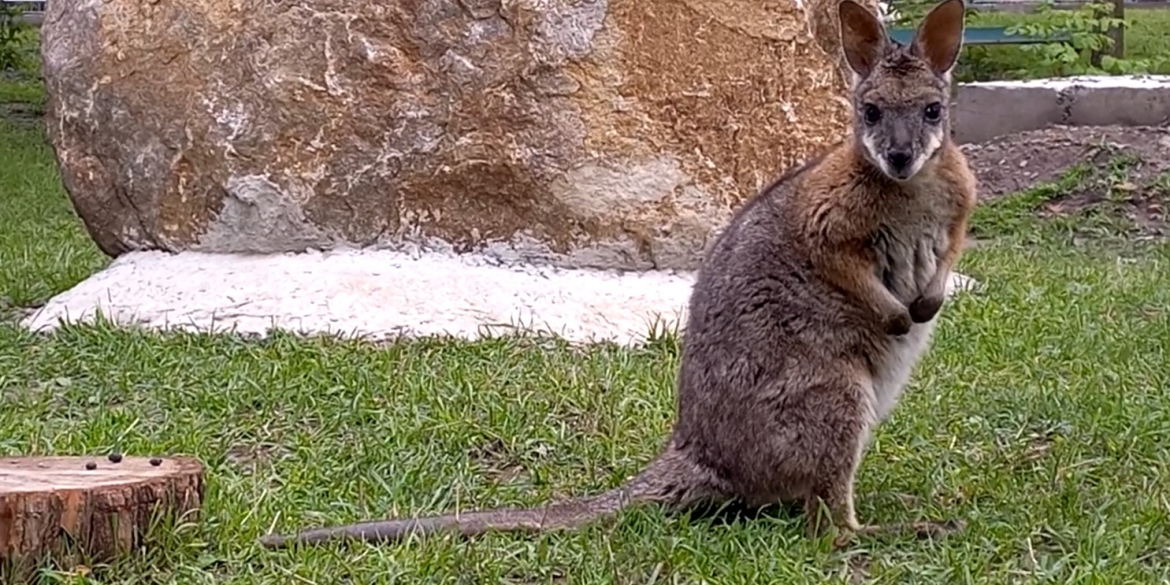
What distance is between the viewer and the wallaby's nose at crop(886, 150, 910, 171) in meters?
3.82

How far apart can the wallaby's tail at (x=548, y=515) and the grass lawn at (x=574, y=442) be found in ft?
0.17

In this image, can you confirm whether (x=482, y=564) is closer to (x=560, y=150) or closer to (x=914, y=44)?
(x=914, y=44)

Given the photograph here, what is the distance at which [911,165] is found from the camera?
3.83 m

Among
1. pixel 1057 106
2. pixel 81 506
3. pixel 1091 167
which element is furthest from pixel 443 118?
pixel 1057 106

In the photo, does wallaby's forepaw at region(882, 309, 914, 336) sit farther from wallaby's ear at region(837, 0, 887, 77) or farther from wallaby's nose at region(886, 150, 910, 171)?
wallaby's ear at region(837, 0, 887, 77)

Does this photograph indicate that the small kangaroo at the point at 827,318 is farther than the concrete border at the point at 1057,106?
No

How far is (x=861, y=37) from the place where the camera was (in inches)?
157

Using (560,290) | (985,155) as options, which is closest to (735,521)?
(560,290)

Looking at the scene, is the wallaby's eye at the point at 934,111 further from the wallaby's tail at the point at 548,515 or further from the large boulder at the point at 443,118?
the large boulder at the point at 443,118

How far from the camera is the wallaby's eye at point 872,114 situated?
3900 mm

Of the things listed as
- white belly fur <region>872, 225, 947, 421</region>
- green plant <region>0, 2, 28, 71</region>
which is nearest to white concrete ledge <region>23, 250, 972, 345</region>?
white belly fur <region>872, 225, 947, 421</region>

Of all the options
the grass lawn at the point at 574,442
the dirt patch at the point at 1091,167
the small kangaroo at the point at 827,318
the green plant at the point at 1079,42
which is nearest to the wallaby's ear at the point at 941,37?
the small kangaroo at the point at 827,318

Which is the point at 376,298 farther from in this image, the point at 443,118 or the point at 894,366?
the point at 894,366

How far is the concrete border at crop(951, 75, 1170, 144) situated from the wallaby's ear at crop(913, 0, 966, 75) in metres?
7.63
